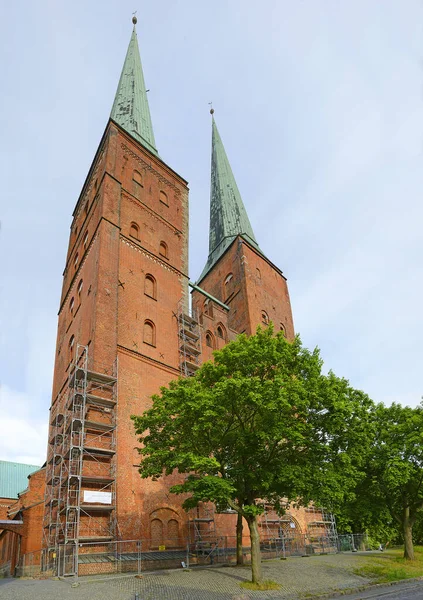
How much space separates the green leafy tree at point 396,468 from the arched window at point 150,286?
13.9 metres

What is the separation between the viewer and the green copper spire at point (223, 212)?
43.5 m

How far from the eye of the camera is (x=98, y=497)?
17734 millimetres

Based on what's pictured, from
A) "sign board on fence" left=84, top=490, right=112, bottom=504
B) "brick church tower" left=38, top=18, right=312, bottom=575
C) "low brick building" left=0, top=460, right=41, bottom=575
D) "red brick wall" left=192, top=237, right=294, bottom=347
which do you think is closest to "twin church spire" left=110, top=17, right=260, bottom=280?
"brick church tower" left=38, top=18, right=312, bottom=575

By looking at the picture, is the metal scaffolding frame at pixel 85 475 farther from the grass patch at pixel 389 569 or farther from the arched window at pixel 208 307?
the arched window at pixel 208 307

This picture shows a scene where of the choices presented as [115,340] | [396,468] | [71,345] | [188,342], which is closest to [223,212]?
[188,342]

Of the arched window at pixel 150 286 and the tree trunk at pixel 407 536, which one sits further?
the arched window at pixel 150 286

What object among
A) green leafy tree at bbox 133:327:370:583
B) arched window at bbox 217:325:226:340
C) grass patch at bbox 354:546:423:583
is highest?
arched window at bbox 217:325:226:340

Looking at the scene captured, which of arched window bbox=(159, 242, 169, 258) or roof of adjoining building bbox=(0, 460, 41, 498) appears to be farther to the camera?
roof of adjoining building bbox=(0, 460, 41, 498)

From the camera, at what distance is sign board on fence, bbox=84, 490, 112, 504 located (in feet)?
57.4

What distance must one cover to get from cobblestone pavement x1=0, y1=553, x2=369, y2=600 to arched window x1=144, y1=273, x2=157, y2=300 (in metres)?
14.7

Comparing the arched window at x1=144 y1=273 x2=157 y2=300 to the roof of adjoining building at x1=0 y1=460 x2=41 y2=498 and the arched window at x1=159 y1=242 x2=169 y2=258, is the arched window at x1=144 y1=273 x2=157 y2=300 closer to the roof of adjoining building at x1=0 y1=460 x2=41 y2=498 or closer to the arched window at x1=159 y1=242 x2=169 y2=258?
the arched window at x1=159 y1=242 x2=169 y2=258

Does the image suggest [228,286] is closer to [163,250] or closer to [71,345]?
[163,250]

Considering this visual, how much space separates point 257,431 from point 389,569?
9813mm

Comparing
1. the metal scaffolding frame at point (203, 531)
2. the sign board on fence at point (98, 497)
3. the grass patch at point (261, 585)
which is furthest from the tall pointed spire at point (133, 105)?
the grass patch at point (261, 585)
